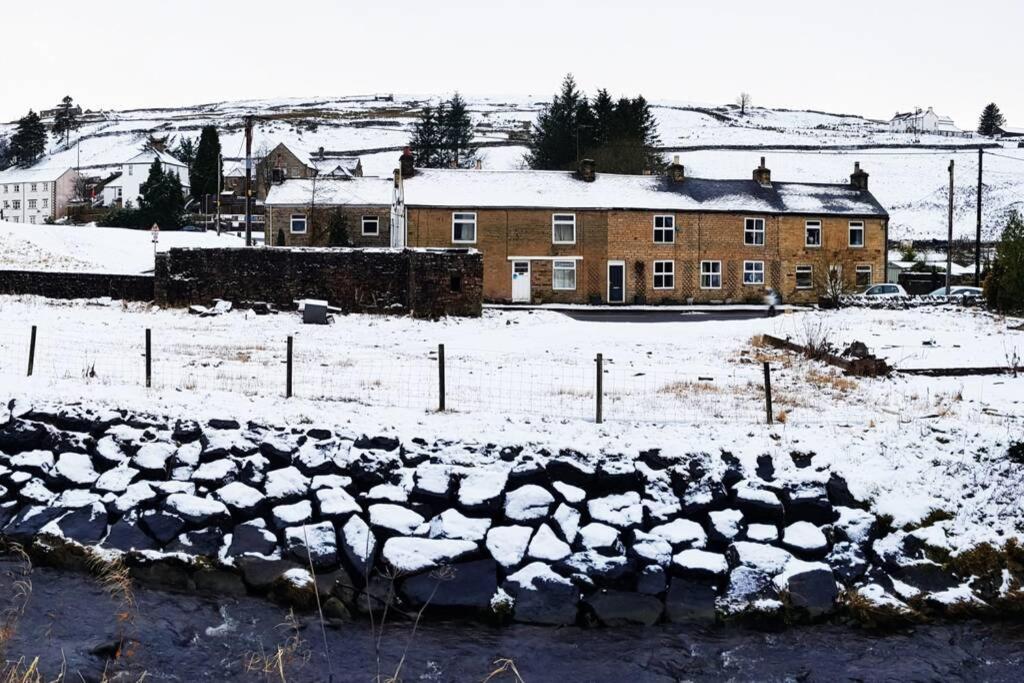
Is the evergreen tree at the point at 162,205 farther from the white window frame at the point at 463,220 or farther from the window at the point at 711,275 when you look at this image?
the window at the point at 711,275

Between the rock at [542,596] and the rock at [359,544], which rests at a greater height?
the rock at [359,544]

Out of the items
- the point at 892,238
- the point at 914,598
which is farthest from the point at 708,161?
the point at 914,598

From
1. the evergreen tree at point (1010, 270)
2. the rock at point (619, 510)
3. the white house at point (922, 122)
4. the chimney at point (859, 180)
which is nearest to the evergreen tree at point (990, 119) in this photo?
the white house at point (922, 122)

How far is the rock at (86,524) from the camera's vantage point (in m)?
12.7

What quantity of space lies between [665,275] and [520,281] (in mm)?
7262

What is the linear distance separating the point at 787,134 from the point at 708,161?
3840 centimetres

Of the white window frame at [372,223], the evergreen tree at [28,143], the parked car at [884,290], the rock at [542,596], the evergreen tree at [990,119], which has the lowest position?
the rock at [542,596]

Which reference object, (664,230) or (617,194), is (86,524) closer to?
(664,230)

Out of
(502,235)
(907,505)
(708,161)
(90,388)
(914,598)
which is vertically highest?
(708,161)

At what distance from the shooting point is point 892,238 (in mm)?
88062

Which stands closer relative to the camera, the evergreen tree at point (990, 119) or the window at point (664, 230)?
the window at point (664, 230)

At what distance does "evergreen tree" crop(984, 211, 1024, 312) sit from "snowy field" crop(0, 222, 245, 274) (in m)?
33.7

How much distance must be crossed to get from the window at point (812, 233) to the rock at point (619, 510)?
4151 centimetres

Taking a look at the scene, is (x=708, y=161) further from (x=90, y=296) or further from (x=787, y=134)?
(x=90, y=296)
